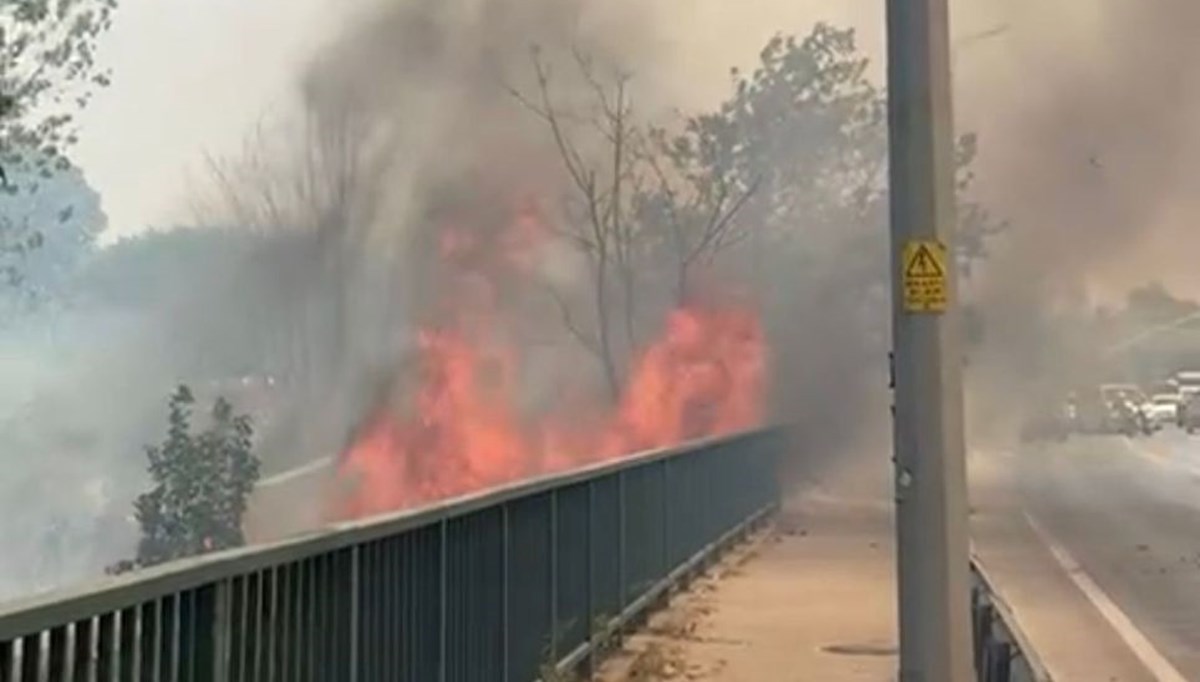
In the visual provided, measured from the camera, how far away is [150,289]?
3294 centimetres

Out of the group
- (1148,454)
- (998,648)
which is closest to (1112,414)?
(1148,454)

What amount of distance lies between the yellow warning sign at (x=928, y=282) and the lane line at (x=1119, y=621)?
12.6 feet

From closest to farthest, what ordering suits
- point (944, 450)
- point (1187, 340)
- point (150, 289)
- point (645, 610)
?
point (944, 450)
point (645, 610)
point (150, 289)
point (1187, 340)

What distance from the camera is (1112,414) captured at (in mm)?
40656

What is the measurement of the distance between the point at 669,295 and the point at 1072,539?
1504cm

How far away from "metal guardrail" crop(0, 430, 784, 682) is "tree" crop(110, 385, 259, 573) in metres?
12.1

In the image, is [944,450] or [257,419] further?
[257,419]

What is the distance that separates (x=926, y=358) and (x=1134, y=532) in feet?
40.6

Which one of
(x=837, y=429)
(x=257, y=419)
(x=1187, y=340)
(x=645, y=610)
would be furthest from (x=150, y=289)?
(x=1187, y=340)

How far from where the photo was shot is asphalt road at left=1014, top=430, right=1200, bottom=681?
33.5 feet

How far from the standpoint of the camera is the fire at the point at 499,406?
26.6 m

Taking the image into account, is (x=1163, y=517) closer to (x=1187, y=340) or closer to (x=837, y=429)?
(x=837, y=429)

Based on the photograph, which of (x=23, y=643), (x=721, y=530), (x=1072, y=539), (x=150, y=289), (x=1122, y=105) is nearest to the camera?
(x=23, y=643)

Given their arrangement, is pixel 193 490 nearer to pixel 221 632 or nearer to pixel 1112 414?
pixel 221 632
